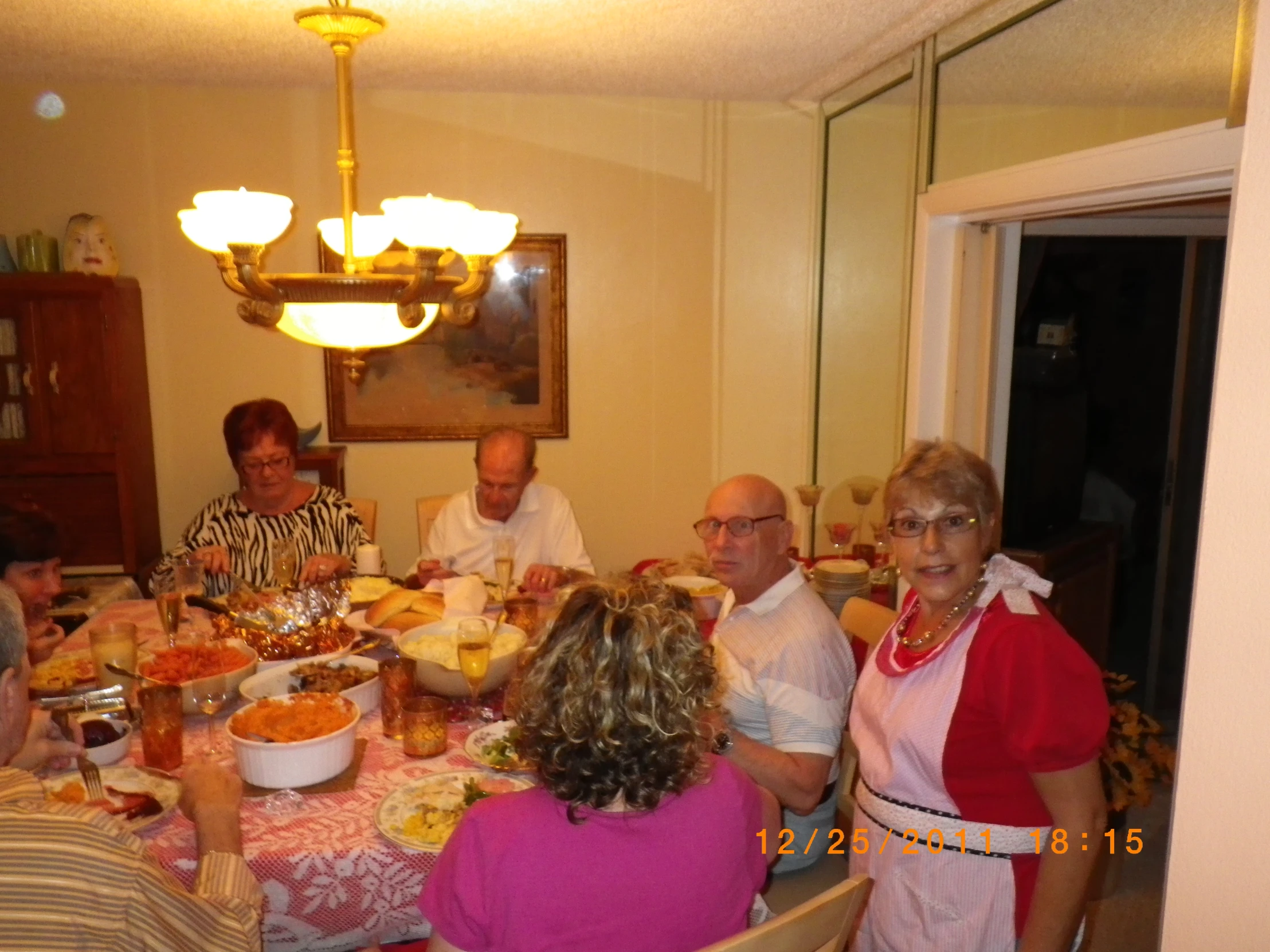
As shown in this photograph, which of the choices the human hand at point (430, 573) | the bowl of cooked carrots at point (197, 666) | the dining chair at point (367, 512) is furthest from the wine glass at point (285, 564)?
the dining chair at point (367, 512)

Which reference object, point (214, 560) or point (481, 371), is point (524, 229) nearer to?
point (481, 371)

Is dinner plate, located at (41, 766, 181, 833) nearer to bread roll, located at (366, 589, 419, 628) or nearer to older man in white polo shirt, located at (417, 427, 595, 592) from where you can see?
bread roll, located at (366, 589, 419, 628)

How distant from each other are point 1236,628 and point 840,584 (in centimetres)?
158

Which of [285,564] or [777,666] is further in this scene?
[285,564]

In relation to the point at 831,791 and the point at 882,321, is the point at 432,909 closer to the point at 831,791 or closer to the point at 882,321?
the point at 831,791

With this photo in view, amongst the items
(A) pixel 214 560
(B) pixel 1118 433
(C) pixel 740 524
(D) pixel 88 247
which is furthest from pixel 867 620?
(D) pixel 88 247

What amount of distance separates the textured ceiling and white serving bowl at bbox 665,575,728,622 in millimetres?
1681

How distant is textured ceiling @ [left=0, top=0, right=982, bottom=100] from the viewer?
8.91 ft

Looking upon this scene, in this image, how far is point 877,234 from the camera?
11.8 feet

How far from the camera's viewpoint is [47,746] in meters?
1.72

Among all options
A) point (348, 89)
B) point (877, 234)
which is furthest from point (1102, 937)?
point (348, 89)

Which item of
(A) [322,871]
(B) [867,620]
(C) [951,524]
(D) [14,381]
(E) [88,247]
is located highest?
(E) [88,247]

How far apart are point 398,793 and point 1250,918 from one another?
4.33 feet

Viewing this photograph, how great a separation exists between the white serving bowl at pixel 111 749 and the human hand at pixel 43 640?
388mm
